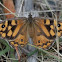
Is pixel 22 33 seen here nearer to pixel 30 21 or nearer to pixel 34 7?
pixel 30 21

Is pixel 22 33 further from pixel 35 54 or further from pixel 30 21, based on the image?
pixel 35 54

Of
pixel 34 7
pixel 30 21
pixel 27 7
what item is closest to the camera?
pixel 30 21

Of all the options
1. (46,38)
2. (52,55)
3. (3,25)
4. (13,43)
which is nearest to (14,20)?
(3,25)

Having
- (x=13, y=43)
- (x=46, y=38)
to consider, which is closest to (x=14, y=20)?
(x=13, y=43)

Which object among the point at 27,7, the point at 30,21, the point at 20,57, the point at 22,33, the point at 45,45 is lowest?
the point at 20,57

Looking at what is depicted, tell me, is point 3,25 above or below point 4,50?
above

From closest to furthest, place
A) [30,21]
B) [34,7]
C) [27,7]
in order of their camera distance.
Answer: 1. [30,21]
2. [27,7]
3. [34,7]

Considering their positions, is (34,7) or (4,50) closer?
(4,50)
